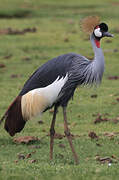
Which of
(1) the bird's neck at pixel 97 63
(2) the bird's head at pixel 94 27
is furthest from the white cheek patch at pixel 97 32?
(1) the bird's neck at pixel 97 63

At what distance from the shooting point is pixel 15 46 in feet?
59.9

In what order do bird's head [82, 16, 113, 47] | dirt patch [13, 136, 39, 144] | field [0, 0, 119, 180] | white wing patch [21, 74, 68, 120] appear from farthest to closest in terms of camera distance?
1. dirt patch [13, 136, 39, 144]
2. bird's head [82, 16, 113, 47]
3. white wing patch [21, 74, 68, 120]
4. field [0, 0, 119, 180]

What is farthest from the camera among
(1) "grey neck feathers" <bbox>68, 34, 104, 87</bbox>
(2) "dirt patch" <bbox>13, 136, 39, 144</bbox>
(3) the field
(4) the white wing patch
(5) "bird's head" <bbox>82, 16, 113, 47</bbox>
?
(2) "dirt patch" <bbox>13, 136, 39, 144</bbox>

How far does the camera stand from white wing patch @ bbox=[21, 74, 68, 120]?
7.84m

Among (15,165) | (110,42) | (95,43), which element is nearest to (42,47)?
(110,42)

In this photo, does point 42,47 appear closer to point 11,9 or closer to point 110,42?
point 110,42

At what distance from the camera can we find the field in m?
6.66

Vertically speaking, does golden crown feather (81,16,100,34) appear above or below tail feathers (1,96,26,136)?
above

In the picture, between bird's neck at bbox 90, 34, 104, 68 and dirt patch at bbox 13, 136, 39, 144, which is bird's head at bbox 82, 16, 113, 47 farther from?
dirt patch at bbox 13, 136, 39, 144

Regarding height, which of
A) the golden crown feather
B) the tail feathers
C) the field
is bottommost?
the field

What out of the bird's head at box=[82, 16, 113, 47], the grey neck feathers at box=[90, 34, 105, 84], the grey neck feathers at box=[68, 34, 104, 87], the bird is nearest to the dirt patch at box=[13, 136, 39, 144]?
the bird

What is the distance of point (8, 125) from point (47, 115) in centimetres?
339

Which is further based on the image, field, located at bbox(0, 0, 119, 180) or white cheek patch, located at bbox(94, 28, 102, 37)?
white cheek patch, located at bbox(94, 28, 102, 37)

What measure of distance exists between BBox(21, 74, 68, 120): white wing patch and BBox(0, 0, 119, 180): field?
0.48 metres
